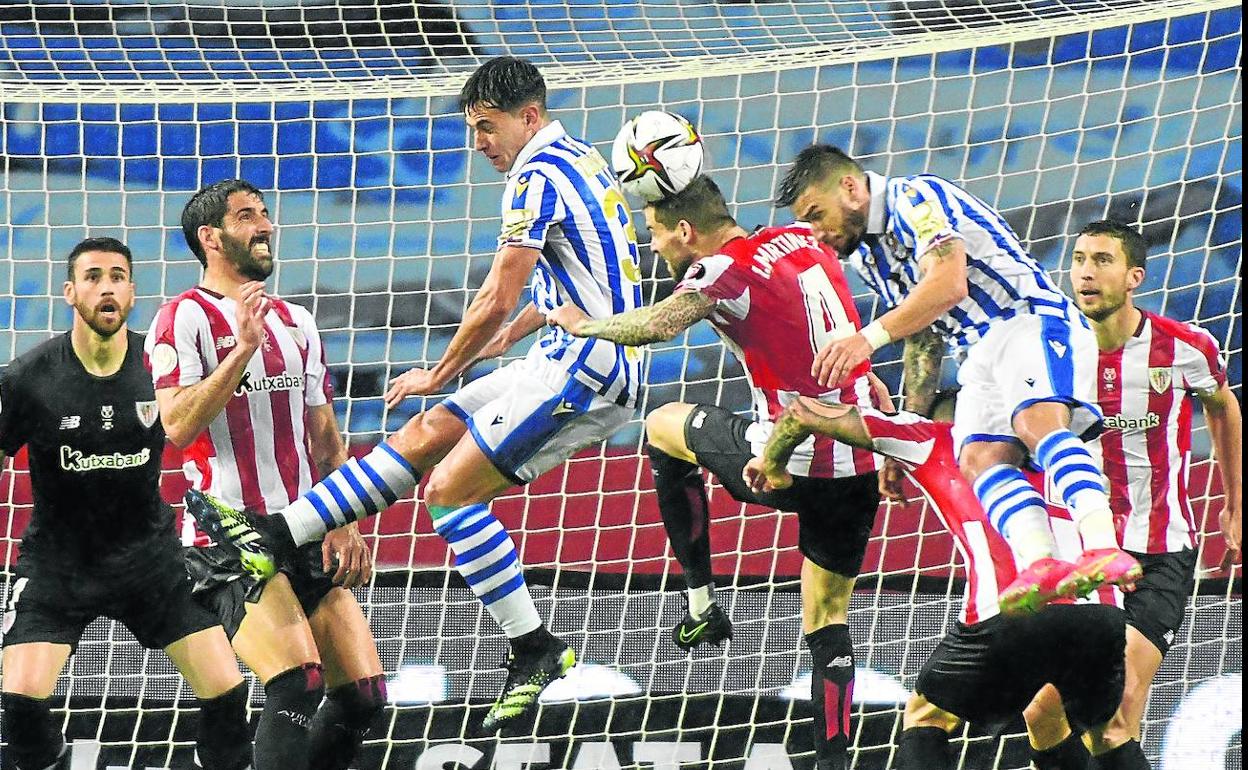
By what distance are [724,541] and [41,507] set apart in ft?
8.66

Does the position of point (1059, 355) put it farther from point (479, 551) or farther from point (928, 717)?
point (479, 551)

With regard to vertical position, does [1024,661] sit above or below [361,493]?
above

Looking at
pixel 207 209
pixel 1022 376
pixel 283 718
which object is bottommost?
pixel 283 718

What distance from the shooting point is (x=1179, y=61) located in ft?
23.2

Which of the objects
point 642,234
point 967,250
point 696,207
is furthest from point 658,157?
point 642,234

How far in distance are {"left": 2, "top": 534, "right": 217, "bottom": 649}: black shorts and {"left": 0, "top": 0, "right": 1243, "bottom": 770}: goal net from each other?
98 cm

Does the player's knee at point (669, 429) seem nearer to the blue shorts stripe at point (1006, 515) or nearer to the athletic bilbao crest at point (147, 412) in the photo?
the blue shorts stripe at point (1006, 515)

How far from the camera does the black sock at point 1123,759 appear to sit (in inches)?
169

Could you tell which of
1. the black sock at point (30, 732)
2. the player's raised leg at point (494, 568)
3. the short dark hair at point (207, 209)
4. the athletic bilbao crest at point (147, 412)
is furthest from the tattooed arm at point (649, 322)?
the black sock at point (30, 732)

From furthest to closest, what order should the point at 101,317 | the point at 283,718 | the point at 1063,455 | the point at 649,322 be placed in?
the point at 101,317 → the point at 283,718 → the point at 649,322 → the point at 1063,455

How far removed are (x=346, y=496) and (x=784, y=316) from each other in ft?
3.88

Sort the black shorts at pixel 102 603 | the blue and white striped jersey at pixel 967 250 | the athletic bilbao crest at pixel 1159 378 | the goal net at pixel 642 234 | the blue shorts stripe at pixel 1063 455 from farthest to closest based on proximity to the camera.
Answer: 1. the goal net at pixel 642 234
2. the athletic bilbao crest at pixel 1159 378
3. the black shorts at pixel 102 603
4. the blue and white striped jersey at pixel 967 250
5. the blue shorts stripe at pixel 1063 455

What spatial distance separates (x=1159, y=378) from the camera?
16.1 feet

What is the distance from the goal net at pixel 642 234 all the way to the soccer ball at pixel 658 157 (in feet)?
4.53
